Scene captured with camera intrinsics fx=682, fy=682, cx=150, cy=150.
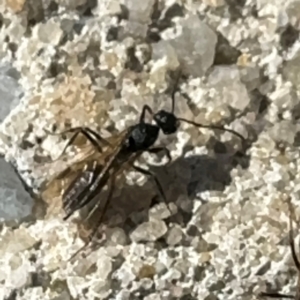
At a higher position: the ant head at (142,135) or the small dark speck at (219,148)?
the ant head at (142,135)

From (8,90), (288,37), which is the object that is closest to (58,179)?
(8,90)

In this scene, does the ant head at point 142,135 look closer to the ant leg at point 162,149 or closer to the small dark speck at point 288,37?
the ant leg at point 162,149

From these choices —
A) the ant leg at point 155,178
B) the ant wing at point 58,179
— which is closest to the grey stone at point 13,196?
the ant wing at point 58,179

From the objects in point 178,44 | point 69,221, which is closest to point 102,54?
point 178,44

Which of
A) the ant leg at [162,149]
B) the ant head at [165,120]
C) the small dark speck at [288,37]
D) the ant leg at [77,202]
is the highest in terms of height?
the small dark speck at [288,37]

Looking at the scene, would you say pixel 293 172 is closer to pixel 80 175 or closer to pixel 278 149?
pixel 278 149

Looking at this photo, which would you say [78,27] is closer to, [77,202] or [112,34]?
[112,34]

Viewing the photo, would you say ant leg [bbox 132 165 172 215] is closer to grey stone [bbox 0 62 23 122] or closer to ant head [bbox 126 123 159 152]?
ant head [bbox 126 123 159 152]
